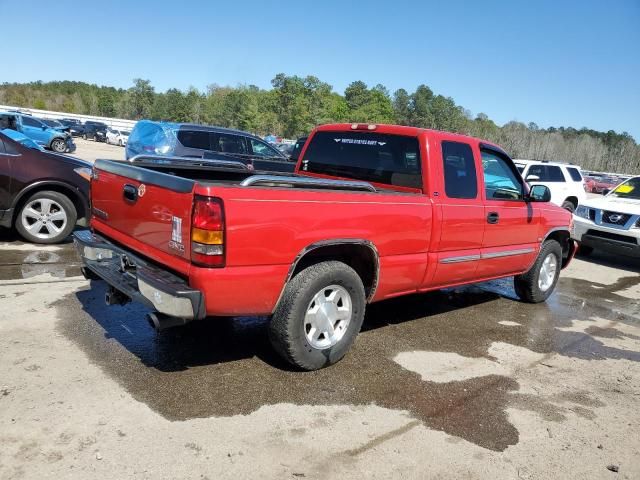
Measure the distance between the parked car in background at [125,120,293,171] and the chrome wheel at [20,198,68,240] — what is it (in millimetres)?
4329

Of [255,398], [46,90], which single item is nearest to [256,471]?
[255,398]

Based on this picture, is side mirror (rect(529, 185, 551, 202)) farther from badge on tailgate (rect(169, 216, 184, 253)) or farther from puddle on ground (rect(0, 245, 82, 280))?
puddle on ground (rect(0, 245, 82, 280))

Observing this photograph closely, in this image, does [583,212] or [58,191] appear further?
[583,212]

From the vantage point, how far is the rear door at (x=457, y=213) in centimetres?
471

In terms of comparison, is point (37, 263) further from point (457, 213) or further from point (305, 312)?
point (457, 213)

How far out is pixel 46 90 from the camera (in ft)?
421

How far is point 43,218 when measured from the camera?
7062mm

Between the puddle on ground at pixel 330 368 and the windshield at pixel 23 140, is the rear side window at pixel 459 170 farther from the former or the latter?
the windshield at pixel 23 140

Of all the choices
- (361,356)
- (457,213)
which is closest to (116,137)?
(457,213)

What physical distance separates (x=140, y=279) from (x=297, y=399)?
4.26ft

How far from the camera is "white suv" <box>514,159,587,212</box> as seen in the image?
14664mm

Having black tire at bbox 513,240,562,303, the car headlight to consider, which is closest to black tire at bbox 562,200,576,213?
the car headlight

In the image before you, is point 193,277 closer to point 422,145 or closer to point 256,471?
point 256,471

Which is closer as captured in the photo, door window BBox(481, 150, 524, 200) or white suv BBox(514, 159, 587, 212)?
door window BBox(481, 150, 524, 200)
